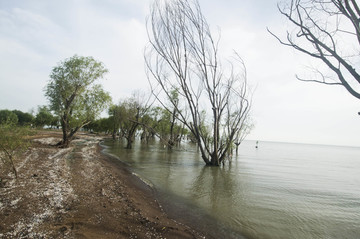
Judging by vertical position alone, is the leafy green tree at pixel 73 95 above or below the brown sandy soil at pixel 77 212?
above

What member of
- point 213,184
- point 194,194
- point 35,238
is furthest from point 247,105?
point 35,238

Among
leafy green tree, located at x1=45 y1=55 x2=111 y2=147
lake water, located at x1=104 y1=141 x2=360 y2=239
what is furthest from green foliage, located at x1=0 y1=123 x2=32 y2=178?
leafy green tree, located at x1=45 y1=55 x2=111 y2=147

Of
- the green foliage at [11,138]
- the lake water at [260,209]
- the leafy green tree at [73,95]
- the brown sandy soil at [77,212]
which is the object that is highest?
the leafy green tree at [73,95]

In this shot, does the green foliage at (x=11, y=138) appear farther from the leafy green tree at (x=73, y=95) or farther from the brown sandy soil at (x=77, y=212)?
the leafy green tree at (x=73, y=95)

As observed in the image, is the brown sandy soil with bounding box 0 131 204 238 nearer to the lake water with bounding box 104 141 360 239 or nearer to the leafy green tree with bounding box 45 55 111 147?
the lake water with bounding box 104 141 360 239

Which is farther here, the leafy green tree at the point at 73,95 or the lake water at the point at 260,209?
the leafy green tree at the point at 73,95

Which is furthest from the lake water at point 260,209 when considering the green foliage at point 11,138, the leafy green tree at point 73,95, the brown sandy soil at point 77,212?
the leafy green tree at point 73,95

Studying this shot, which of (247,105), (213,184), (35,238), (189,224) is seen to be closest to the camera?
(35,238)

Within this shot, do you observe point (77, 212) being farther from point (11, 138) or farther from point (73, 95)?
point (73, 95)

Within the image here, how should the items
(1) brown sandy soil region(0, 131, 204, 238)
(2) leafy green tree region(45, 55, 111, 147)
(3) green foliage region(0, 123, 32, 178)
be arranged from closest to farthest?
(1) brown sandy soil region(0, 131, 204, 238), (3) green foliage region(0, 123, 32, 178), (2) leafy green tree region(45, 55, 111, 147)

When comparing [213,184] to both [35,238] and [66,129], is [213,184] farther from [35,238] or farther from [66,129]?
[66,129]

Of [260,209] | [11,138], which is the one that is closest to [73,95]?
[11,138]

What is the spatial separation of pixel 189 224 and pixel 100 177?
5590 mm

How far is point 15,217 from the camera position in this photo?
13.2ft
